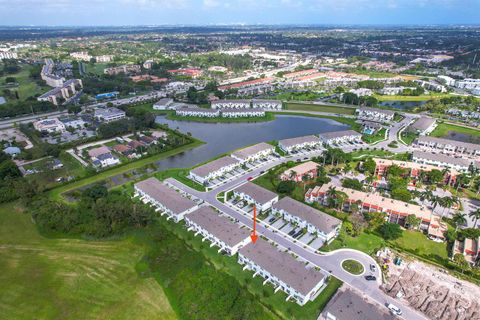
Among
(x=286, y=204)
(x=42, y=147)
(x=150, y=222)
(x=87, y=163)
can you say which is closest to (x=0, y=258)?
(x=150, y=222)

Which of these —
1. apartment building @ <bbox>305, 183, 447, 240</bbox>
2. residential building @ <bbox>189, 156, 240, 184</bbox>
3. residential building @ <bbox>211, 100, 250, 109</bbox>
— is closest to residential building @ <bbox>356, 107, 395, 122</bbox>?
residential building @ <bbox>211, 100, 250, 109</bbox>

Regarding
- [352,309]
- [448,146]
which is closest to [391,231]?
[352,309]

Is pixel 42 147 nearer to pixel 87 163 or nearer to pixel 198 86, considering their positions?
pixel 87 163

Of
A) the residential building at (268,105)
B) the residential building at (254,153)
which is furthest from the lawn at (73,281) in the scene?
the residential building at (268,105)

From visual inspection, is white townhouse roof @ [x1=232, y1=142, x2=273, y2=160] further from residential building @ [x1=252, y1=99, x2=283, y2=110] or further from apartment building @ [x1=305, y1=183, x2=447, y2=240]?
residential building @ [x1=252, y1=99, x2=283, y2=110]

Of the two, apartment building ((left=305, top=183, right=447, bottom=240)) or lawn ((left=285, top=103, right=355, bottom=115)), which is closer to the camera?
apartment building ((left=305, top=183, right=447, bottom=240))

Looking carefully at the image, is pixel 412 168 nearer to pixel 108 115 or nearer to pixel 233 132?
pixel 233 132

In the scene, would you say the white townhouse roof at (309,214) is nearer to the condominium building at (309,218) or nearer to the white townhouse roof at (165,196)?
the condominium building at (309,218)
